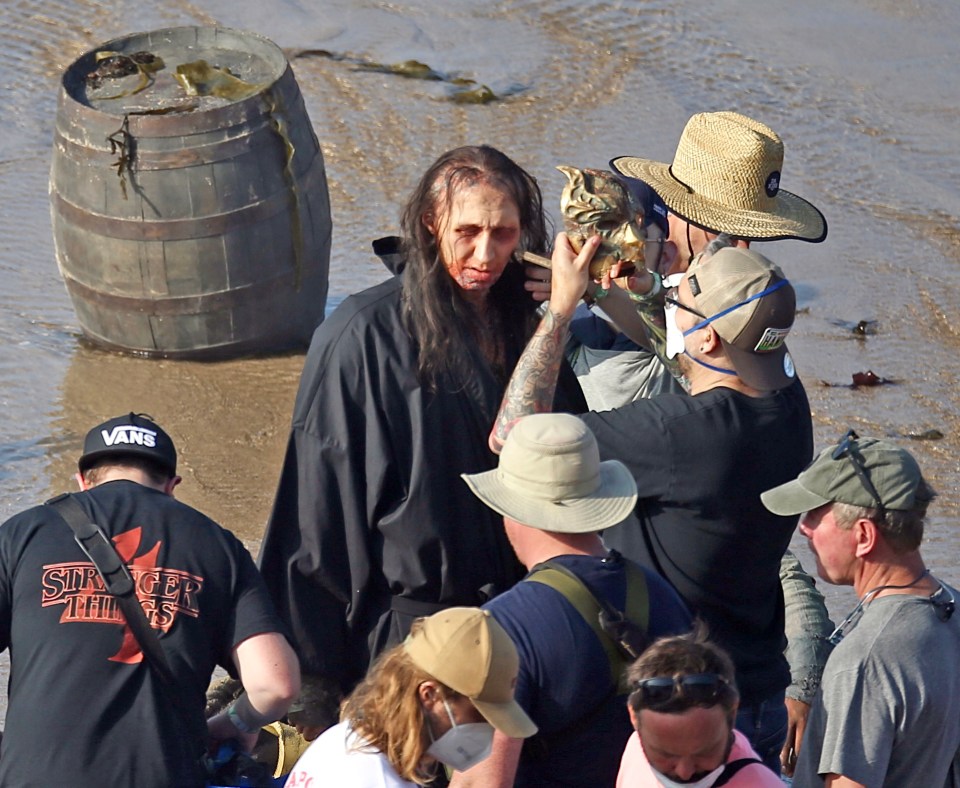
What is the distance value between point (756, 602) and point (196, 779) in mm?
1296

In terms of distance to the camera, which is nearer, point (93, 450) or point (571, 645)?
point (571, 645)

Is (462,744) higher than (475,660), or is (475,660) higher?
(475,660)

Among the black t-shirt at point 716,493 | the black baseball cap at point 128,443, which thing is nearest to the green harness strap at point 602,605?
the black t-shirt at point 716,493

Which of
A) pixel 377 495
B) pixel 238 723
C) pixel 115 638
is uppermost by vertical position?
pixel 377 495

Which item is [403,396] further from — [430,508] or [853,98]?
[853,98]

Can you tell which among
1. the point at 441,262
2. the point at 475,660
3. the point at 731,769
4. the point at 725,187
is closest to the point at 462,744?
the point at 475,660

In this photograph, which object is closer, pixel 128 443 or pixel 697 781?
pixel 697 781

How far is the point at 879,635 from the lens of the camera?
9.21 feet

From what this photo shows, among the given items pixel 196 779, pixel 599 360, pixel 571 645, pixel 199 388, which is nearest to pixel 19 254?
pixel 199 388

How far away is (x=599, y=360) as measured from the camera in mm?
3889

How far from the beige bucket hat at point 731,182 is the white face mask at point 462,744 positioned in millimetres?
2044

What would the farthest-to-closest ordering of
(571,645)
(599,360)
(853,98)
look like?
1. (853,98)
2. (599,360)
3. (571,645)

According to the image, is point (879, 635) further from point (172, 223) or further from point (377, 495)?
point (172, 223)

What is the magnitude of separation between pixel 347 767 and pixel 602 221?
4.80 feet
